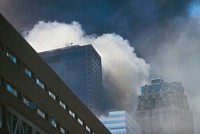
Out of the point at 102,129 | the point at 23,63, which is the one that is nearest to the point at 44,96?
the point at 23,63

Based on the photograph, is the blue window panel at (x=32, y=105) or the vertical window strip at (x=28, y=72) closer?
the blue window panel at (x=32, y=105)

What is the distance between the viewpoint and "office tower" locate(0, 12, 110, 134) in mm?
63156

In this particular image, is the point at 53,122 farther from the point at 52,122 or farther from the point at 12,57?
the point at 12,57

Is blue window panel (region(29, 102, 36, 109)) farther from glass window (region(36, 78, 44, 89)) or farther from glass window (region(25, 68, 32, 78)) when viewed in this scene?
glass window (region(36, 78, 44, 89))

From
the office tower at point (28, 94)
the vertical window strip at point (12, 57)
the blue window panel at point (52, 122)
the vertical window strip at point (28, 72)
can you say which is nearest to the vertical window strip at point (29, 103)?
the office tower at point (28, 94)

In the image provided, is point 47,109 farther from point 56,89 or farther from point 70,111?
Result: point 70,111

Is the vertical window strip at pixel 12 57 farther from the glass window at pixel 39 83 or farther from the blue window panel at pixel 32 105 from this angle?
the glass window at pixel 39 83

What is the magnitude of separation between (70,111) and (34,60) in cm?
1613

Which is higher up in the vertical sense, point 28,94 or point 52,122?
point 28,94

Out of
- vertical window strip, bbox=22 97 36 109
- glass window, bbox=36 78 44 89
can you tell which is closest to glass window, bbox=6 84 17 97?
vertical window strip, bbox=22 97 36 109

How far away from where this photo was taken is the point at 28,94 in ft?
227

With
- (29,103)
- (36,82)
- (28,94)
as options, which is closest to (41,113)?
(29,103)

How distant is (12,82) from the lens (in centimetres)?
6500

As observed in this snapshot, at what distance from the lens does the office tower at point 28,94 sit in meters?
63.2
